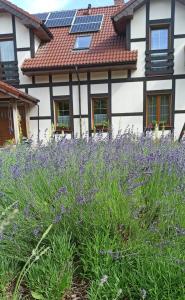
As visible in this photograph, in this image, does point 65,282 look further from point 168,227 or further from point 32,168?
point 32,168

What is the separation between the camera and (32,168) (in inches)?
98.0

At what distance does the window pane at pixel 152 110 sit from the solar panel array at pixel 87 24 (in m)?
4.17

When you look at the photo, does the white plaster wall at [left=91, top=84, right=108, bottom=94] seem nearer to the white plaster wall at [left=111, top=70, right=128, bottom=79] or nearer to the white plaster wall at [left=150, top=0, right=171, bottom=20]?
the white plaster wall at [left=111, top=70, right=128, bottom=79]

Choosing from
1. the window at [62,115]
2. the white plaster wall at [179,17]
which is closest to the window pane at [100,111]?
the window at [62,115]

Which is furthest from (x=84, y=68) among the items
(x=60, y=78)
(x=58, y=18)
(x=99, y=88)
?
(x=58, y=18)

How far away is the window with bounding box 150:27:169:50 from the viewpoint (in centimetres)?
1006

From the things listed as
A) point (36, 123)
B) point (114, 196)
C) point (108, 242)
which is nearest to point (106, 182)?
point (114, 196)

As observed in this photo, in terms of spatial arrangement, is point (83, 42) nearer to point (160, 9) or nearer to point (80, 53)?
point (80, 53)

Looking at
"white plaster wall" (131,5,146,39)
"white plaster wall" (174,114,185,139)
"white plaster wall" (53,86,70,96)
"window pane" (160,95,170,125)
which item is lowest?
"white plaster wall" (174,114,185,139)

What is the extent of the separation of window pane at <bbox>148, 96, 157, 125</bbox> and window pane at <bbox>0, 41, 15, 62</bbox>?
626 centimetres

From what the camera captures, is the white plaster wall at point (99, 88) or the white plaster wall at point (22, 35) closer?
the white plaster wall at point (99, 88)

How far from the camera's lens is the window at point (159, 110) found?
34.2 ft

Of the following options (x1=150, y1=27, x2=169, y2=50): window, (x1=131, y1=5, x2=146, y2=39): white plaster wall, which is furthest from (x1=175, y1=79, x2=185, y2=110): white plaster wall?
(x1=131, y1=5, x2=146, y2=39): white plaster wall

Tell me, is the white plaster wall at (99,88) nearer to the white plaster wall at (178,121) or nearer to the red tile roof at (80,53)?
the red tile roof at (80,53)
